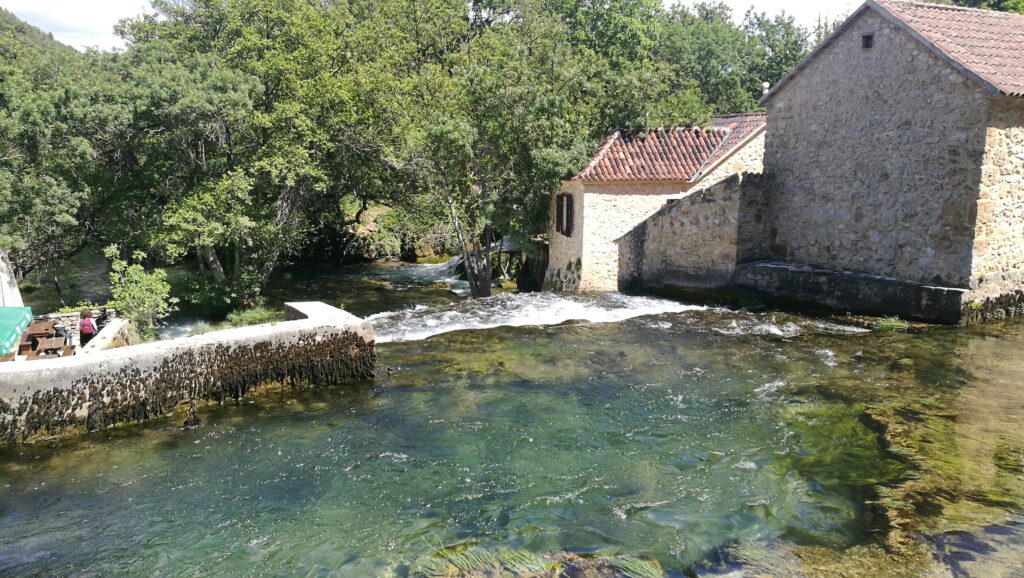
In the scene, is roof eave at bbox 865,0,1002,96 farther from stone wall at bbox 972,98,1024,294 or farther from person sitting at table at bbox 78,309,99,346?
person sitting at table at bbox 78,309,99,346

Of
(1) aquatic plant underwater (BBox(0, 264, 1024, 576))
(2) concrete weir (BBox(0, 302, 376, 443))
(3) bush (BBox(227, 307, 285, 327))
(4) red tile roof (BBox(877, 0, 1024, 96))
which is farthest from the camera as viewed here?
(3) bush (BBox(227, 307, 285, 327))

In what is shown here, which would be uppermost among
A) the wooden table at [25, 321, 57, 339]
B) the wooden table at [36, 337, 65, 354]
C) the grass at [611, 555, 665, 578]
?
the wooden table at [25, 321, 57, 339]

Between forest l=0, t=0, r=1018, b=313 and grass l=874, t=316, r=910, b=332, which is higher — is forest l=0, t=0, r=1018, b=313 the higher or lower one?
the higher one

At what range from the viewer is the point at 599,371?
1116cm

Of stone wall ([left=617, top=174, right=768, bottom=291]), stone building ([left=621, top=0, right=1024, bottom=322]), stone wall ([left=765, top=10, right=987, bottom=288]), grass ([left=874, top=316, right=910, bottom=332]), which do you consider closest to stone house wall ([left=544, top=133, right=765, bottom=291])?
stone wall ([left=617, top=174, right=768, bottom=291])

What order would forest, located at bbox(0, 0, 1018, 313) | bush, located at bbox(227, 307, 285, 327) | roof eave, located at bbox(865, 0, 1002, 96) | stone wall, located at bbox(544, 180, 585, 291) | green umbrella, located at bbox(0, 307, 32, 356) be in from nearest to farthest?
green umbrella, located at bbox(0, 307, 32, 356)
roof eave, located at bbox(865, 0, 1002, 96)
forest, located at bbox(0, 0, 1018, 313)
stone wall, located at bbox(544, 180, 585, 291)
bush, located at bbox(227, 307, 285, 327)

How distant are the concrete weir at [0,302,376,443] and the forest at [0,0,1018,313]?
675 centimetres

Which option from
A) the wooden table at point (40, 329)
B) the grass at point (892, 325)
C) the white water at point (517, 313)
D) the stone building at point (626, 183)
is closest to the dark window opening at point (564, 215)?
the stone building at point (626, 183)

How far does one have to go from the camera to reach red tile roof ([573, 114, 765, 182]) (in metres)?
17.8

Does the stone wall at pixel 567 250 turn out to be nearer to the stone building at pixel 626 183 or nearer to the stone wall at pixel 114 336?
the stone building at pixel 626 183

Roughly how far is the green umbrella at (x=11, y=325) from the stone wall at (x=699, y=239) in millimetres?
13040

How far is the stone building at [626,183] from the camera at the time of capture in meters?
17.8

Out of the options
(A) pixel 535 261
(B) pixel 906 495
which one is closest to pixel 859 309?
(B) pixel 906 495

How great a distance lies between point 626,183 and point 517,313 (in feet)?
16.4
